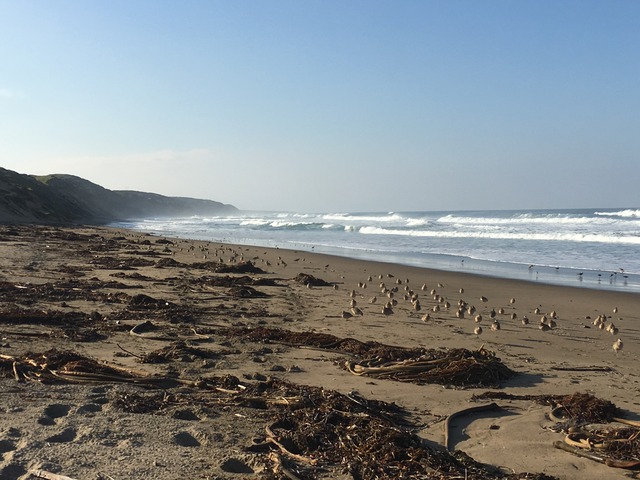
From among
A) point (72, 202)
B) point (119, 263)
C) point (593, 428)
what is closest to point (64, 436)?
point (593, 428)

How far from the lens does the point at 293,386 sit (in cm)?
632

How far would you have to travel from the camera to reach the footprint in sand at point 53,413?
5.04 m

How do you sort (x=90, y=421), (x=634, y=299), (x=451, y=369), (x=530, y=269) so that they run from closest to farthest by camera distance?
(x=90, y=421) → (x=451, y=369) → (x=634, y=299) → (x=530, y=269)

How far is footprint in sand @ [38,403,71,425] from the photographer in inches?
199

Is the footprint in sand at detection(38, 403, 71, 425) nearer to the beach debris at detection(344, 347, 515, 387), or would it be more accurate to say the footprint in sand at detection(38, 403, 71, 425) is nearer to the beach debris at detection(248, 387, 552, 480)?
the beach debris at detection(248, 387, 552, 480)

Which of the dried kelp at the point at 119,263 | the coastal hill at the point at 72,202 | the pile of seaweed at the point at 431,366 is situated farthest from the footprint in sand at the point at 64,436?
the coastal hill at the point at 72,202

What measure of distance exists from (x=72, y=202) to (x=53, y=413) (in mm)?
82876

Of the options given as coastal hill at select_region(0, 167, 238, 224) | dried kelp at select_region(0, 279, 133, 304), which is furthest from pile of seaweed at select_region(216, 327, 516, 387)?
coastal hill at select_region(0, 167, 238, 224)

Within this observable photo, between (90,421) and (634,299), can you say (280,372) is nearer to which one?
(90,421)

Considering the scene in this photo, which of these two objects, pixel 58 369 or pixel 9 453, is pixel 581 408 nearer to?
pixel 9 453

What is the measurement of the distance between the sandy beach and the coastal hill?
4003 cm

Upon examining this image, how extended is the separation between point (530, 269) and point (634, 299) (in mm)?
6726

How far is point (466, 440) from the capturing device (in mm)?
5188

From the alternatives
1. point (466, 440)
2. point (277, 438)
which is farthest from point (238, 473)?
point (466, 440)
